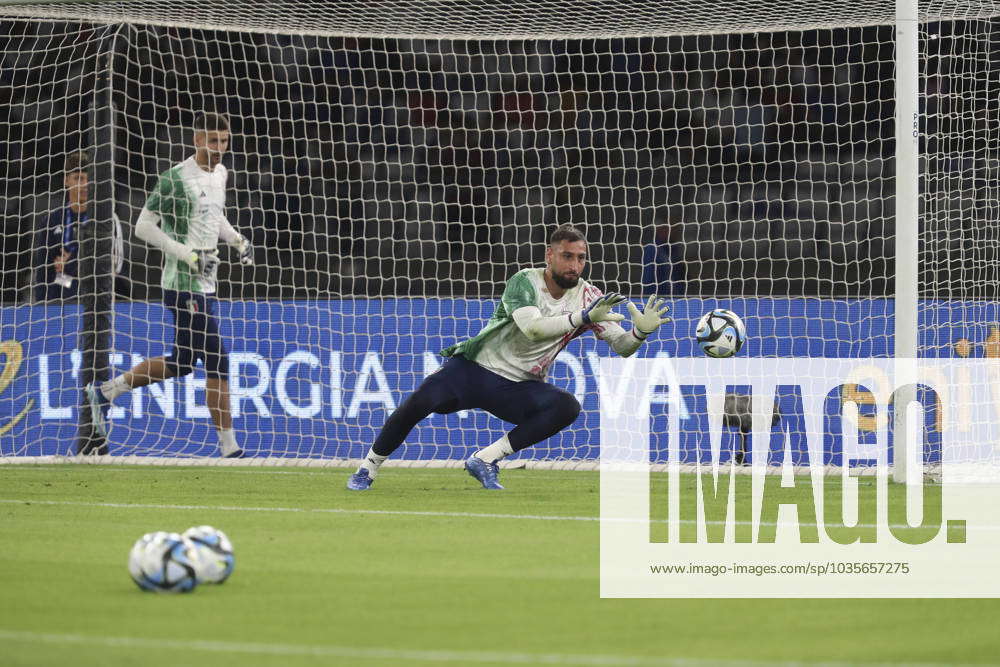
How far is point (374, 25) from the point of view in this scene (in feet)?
37.2

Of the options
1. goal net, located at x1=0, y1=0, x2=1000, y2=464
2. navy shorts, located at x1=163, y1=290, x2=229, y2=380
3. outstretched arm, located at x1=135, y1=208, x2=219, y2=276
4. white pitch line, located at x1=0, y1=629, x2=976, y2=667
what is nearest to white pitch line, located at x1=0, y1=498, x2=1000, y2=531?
navy shorts, located at x1=163, y1=290, x2=229, y2=380

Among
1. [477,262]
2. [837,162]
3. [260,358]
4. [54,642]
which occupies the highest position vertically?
[837,162]

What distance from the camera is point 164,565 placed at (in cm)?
469

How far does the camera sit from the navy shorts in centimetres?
1027

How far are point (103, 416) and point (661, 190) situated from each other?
5.29 m

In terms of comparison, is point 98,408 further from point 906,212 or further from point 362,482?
point 906,212

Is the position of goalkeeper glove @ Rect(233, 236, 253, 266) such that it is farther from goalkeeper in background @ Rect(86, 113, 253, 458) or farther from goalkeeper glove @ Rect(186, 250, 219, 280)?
goalkeeper glove @ Rect(186, 250, 219, 280)

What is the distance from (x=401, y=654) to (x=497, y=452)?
4.57 metres

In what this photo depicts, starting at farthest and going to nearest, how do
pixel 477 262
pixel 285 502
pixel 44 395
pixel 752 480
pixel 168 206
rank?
pixel 477 262, pixel 44 395, pixel 168 206, pixel 752 480, pixel 285 502

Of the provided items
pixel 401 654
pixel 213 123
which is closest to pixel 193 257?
pixel 213 123

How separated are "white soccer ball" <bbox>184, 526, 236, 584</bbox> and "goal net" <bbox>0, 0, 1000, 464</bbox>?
5.90 metres

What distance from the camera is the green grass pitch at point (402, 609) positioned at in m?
3.84

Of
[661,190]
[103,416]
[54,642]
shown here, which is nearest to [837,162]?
[661,190]

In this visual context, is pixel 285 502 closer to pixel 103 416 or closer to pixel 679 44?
pixel 103 416
